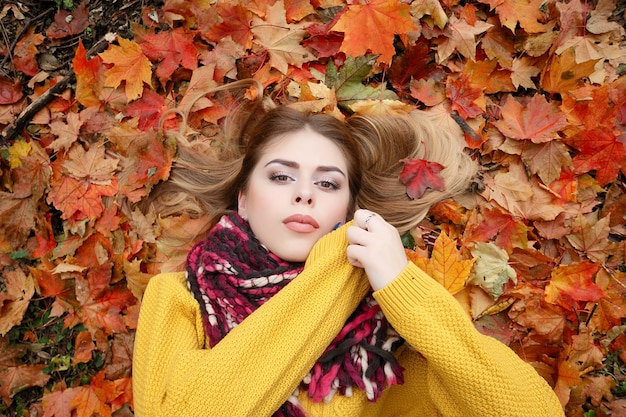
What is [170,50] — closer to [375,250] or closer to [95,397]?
[375,250]

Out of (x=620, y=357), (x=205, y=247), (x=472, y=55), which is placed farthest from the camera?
(x=472, y=55)

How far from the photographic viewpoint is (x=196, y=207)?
2.97 meters

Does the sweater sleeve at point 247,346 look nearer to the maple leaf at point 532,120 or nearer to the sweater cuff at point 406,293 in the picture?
the sweater cuff at point 406,293

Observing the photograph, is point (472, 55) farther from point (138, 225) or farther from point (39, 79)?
point (39, 79)

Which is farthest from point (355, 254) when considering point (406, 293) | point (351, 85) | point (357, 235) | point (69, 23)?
point (69, 23)

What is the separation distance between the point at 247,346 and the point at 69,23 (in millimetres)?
2528

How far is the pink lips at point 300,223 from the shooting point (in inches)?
89.7

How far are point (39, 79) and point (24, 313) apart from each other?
57.9 inches

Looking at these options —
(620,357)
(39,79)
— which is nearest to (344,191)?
(620,357)

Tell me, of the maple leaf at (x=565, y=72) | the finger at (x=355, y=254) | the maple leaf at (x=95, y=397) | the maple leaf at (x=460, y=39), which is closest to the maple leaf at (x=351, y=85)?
the maple leaf at (x=460, y=39)

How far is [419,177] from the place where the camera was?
2.86 meters

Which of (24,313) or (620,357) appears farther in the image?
(24,313)

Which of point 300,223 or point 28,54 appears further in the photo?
point 28,54

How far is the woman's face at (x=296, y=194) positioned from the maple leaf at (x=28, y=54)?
1799 mm
